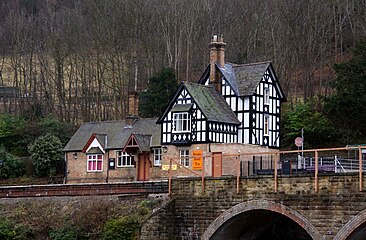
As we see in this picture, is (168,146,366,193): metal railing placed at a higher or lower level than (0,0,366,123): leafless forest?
lower

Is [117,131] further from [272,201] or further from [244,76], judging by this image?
[272,201]

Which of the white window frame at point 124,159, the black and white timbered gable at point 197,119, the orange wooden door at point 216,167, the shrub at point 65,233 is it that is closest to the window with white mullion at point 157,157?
the white window frame at point 124,159

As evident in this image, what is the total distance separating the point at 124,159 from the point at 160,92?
957 centimetres

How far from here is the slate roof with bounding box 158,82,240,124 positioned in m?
42.6

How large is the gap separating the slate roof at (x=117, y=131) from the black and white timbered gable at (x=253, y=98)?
460 cm

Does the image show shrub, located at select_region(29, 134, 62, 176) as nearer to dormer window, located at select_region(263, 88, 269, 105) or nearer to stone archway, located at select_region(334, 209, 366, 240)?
dormer window, located at select_region(263, 88, 269, 105)

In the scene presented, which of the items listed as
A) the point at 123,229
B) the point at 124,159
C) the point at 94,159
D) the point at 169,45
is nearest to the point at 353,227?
the point at 123,229

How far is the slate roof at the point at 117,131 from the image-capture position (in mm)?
48281

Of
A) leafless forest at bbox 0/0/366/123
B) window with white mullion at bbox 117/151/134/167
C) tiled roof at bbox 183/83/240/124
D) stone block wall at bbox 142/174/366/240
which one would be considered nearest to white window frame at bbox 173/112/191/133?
tiled roof at bbox 183/83/240/124

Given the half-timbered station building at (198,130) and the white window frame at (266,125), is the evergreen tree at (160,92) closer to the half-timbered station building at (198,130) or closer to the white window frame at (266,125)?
the half-timbered station building at (198,130)

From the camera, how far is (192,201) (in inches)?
1346

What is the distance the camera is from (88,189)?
39188 mm

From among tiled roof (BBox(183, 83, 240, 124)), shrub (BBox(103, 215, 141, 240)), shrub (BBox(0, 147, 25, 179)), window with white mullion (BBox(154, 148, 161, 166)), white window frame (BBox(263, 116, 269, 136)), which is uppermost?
tiled roof (BBox(183, 83, 240, 124))

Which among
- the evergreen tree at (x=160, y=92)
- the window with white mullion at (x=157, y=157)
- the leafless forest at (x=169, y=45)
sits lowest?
the window with white mullion at (x=157, y=157)
